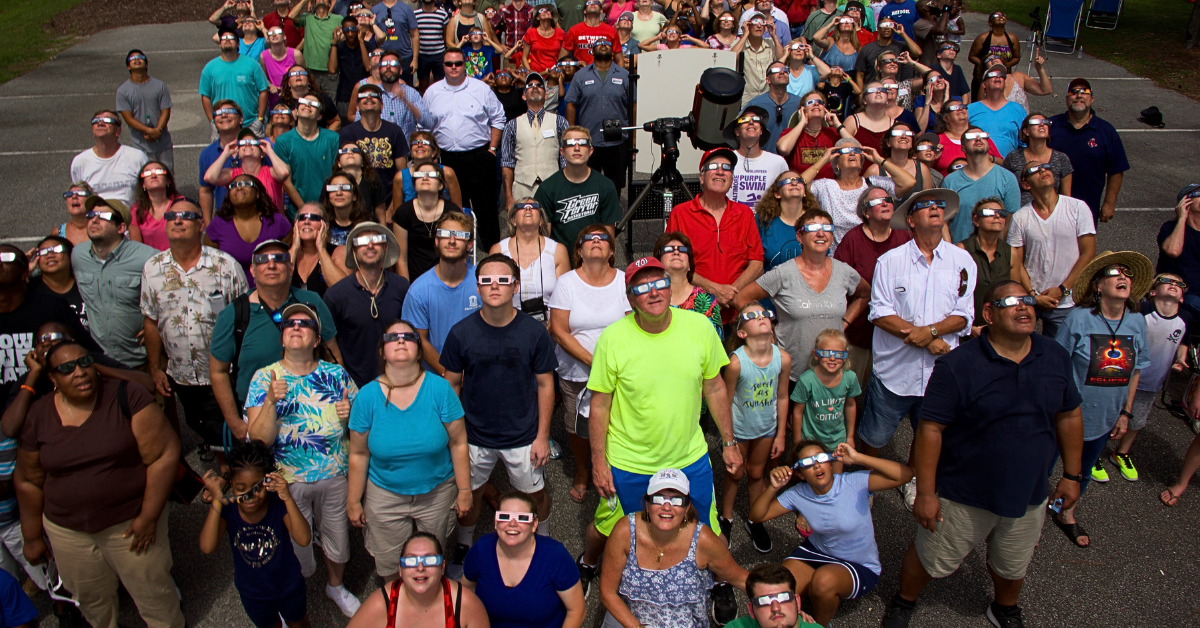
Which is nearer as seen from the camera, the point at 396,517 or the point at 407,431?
the point at 407,431

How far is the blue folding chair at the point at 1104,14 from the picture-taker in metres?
19.2

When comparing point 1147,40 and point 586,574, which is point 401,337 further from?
point 1147,40

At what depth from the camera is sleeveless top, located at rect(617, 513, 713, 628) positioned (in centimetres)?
330

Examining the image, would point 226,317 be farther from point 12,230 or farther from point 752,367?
point 12,230

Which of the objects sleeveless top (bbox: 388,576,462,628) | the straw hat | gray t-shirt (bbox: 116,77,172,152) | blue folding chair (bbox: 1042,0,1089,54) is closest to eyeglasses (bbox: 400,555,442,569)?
sleeveless top (bbox: 388,576,462,628)

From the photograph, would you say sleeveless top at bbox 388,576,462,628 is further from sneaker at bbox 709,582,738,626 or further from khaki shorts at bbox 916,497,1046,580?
khaki shorts at bbox 916,497,1046,580

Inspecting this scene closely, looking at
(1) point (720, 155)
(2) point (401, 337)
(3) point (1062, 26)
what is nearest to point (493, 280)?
(2) point (401, 337)

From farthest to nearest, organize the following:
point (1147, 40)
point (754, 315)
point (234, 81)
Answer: point (1147, 40)
point (234, 81)
point (754, 315)

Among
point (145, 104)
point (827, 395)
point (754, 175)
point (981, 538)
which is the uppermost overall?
point (145, 104)

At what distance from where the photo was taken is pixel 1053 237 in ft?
17.3

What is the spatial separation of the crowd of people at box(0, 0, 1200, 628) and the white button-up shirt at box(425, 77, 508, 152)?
2.84 feet

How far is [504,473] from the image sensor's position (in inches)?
204

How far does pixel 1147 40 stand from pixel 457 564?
21.4m

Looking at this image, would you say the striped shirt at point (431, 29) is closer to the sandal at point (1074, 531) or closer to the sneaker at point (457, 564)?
the sneaker at point (457, 564)
